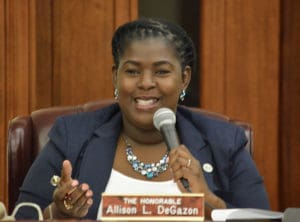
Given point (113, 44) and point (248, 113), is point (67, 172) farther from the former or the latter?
point (248, 113)

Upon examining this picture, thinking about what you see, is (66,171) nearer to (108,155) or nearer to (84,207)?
(84,207)

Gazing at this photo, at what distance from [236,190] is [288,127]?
1.12m

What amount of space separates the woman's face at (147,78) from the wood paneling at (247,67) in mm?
971

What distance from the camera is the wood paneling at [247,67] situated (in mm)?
3289

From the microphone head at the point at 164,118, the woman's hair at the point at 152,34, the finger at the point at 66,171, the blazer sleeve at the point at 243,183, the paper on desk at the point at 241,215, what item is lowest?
the blazer sleeve at the point at 243,183

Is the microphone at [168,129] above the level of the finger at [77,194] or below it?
above

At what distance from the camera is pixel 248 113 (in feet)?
11.0

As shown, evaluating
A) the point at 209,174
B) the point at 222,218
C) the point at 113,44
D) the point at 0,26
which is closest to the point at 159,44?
the point at 113,44

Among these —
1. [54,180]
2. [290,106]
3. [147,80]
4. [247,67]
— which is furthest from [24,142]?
[290,106]

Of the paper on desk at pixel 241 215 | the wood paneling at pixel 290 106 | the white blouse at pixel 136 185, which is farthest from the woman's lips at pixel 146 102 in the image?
the wood paneling at pixel 290 106

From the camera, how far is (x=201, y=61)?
3.29 m

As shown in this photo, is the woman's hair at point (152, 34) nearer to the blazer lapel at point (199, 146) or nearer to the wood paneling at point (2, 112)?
the blazer lapel at point (199, 146)

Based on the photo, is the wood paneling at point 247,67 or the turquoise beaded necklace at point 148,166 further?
the wood paneling at point 247,67

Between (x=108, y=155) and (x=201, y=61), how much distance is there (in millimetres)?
1077
